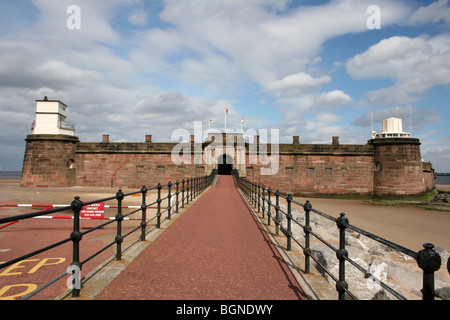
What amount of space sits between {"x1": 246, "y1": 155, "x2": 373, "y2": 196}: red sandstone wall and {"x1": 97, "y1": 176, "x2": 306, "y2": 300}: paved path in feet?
70.8

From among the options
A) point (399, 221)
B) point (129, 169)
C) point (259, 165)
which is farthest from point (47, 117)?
point (399, 221)

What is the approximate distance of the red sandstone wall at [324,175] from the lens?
90.3 feet

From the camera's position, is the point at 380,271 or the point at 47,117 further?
the point at 47,117

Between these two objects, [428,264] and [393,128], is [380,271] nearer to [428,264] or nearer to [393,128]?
[428,264]

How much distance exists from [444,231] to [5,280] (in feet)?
58.6

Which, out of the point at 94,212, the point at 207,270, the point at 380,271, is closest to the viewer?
the point at 207,270

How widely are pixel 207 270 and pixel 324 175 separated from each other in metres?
25.3

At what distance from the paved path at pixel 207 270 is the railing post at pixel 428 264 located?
1721 mm

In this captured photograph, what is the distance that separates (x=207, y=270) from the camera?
4223mm

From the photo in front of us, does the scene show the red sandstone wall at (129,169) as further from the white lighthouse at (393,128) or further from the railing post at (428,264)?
the railing post at (428,264)

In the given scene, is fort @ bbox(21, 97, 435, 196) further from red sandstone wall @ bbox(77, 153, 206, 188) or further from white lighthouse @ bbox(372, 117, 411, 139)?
white lighthouse @ bbox(372, 117, 411, 139)

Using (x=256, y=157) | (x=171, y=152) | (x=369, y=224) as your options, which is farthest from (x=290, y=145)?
(x=369, y=224)

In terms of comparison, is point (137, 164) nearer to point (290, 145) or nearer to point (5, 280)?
point (290, 145)
